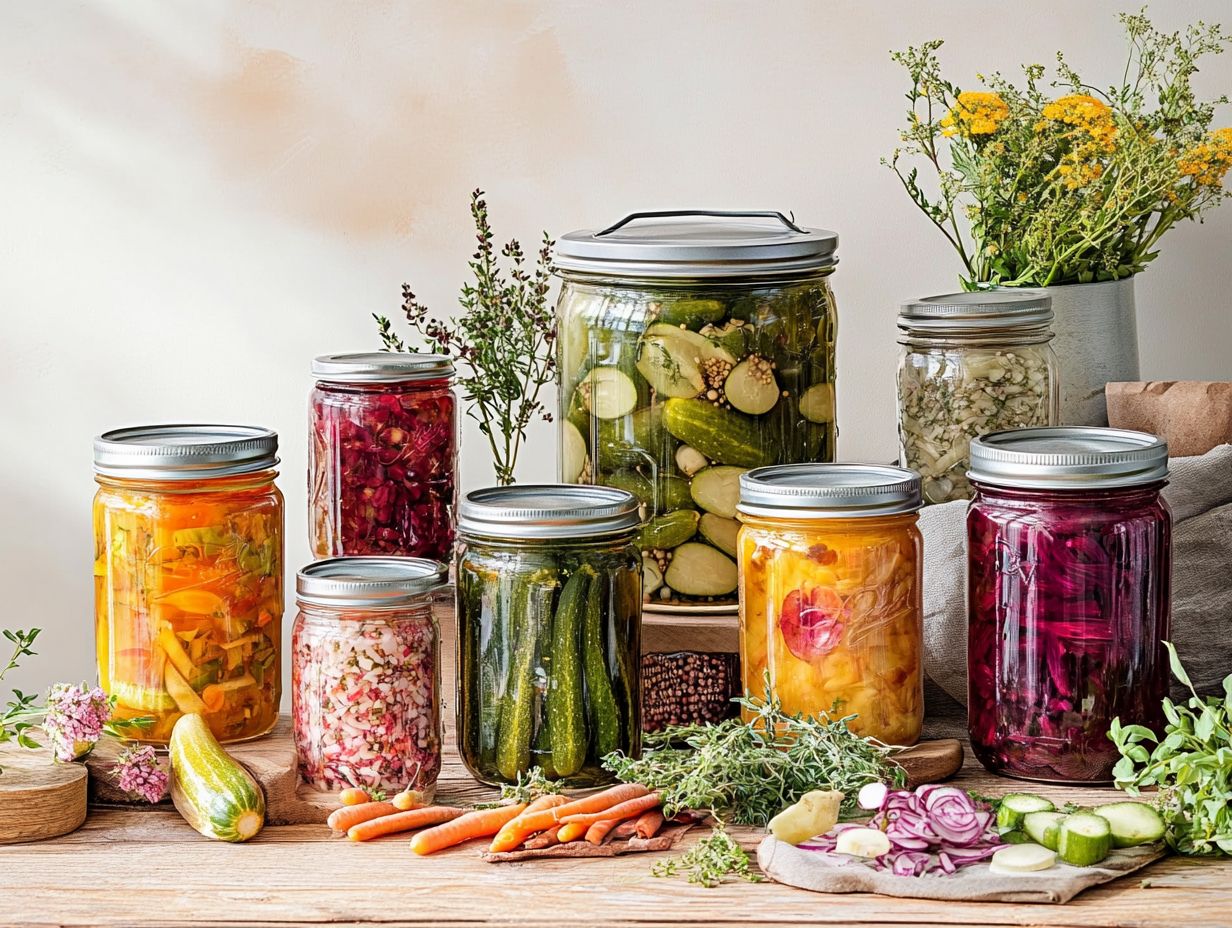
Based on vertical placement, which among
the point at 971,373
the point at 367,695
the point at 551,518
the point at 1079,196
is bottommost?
the point at 367,695

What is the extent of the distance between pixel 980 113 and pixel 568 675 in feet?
2.52

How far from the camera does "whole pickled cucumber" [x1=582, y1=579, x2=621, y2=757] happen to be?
1.17 m

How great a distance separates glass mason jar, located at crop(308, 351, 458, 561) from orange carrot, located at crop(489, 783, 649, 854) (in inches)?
12.8

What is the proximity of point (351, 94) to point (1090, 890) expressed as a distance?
1.45m

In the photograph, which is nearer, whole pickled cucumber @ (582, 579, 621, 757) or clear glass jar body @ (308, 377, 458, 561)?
whole pickled cucumber @ (582, 579, 621, 757)

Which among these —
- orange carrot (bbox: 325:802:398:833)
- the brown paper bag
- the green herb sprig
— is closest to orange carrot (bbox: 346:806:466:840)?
orange carrot (bbox: 325:802:398:833)

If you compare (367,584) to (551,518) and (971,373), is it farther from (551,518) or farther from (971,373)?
(971,373)

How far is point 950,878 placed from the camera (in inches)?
41.1

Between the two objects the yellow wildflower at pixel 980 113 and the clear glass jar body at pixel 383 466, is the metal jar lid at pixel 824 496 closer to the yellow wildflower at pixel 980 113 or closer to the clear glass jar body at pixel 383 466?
the clear glass jar body at pixel 383 466

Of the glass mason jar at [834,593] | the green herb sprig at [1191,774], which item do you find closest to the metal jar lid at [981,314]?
the glass mason jar at [834,593]

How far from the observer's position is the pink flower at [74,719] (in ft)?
3.92

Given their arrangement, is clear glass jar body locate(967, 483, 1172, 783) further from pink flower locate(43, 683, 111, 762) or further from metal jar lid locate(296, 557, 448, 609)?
pink flower locate(43, 683, 111, 762)

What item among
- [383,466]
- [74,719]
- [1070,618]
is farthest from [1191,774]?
[74,719]

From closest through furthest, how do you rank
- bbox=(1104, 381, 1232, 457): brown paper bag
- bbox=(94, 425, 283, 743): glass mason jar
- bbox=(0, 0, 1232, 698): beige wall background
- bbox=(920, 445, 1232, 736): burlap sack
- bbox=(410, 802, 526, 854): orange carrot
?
1. bbox=(410, 802, 526, 854): orange carrot
2. bbox=(94, 425, 283, 743): glass mason jar
3. bbox=(920, 445, 1232, 736): burlap sack
4. bbox=(1104, 381, 1232, 457): brown paper bag
5. bbox=(0, 0, 1232, 698): beige wall background
